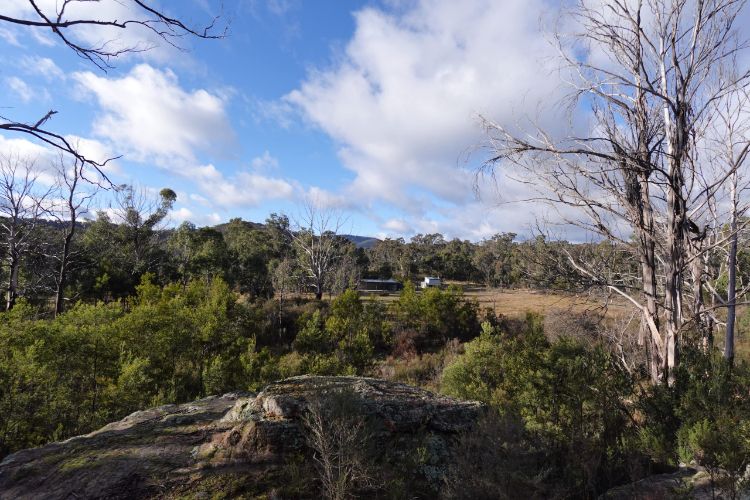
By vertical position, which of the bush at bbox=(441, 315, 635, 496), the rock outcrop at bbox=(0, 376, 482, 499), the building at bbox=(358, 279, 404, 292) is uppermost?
the building at bbox=(358, 279, 404, 292)

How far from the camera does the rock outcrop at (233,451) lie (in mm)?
4094

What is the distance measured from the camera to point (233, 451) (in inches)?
181

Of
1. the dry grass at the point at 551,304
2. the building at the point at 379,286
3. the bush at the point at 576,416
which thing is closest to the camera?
the bush at the point at 576,416

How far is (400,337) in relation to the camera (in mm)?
22922

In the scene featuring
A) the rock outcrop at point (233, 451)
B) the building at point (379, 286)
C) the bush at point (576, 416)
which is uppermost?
the building at point (379, 286)

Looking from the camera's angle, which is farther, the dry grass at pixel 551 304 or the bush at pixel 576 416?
the dry grass at pixel 551 304

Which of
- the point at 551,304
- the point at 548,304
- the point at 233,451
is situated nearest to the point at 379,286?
the point at 548,304

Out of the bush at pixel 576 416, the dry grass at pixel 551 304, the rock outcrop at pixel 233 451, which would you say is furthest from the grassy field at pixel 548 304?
the rock outcrop at pixel 233 451

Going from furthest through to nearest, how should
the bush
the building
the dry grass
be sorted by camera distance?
the building
the dry grass
the bush

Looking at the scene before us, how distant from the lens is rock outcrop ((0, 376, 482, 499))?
409 centimetres

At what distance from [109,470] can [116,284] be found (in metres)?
23.3

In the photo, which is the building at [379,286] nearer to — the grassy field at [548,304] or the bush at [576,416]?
the grassy field at [548,304]

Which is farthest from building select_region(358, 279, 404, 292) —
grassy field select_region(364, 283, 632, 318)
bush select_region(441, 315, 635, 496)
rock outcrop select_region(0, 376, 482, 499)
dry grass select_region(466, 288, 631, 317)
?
rock outcrop select_region(0, 376, 482, 499)

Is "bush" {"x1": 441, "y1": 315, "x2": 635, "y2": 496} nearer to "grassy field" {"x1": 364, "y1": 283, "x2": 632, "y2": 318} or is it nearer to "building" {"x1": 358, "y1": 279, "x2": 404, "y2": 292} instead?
"grassy field" {"x1": 364, "y1": 283, "x2": 632, "y2": 318}
